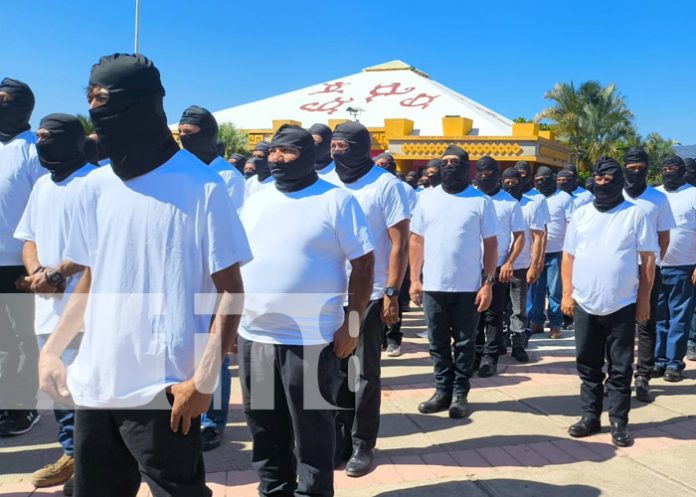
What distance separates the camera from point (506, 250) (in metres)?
7.21

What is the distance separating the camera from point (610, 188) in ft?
15.1

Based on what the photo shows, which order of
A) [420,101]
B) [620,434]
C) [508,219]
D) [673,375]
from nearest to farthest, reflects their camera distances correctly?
1. [620,434]
2. [673,375]
3. [508,219]
4. [420,101]

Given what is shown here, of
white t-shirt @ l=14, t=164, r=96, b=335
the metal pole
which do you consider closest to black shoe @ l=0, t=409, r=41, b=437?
white t-shirt @ l=14, t=164, r=96, b=335

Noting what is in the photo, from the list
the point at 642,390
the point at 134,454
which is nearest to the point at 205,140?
the point at 134,454

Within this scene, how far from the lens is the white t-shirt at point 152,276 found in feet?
7.00

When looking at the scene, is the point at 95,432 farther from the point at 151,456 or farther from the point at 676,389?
the point at 676,389

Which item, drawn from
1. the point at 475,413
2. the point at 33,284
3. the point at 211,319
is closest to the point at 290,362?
the point at 211,319

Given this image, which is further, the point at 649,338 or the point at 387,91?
the point at 387,91

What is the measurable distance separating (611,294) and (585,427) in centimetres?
103

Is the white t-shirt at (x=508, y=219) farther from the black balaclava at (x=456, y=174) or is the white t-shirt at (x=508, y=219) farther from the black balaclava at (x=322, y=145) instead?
the black balaclava at (x=322, y=145)

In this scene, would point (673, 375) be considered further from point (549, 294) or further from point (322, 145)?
point (322, 145)

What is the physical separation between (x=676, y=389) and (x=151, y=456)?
5.44 meters

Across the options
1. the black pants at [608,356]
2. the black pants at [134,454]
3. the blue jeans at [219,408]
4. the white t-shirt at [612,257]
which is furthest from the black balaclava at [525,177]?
the black pants at [134,454]

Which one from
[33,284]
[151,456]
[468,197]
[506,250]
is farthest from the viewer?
[506,250]
